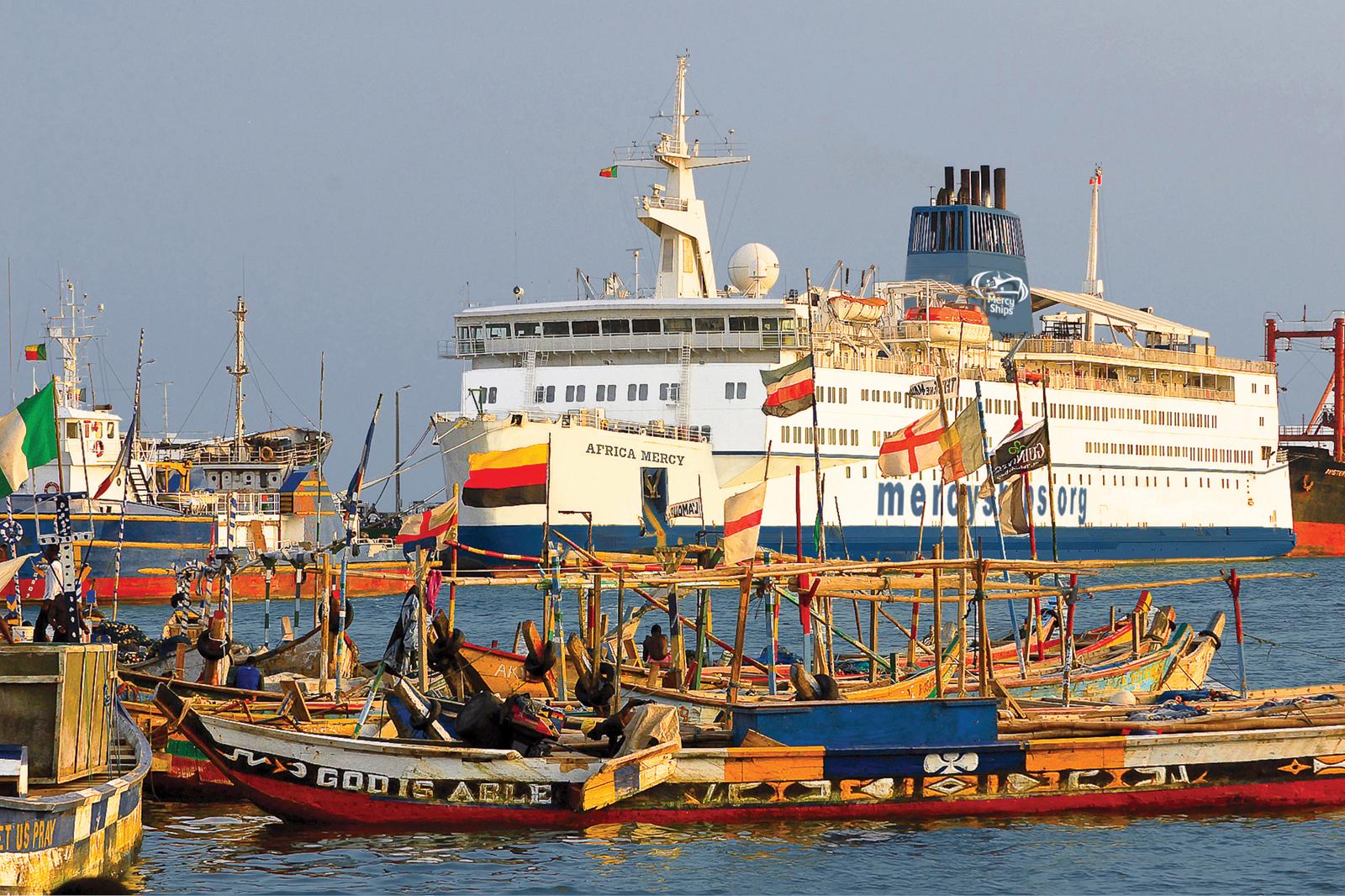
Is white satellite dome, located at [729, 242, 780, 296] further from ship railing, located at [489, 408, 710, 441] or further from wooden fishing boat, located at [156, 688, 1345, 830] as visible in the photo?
wooden fishing boat, located at [156, 688, 1345, 830]

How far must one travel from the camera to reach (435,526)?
1083 inches

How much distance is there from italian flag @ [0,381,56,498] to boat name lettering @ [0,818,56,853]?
8.83 meters

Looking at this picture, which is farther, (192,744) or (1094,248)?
(1094,248)

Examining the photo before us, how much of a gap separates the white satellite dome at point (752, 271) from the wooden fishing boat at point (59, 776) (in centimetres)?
4985

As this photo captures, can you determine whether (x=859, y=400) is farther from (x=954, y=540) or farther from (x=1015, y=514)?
(x=1015, y=514)

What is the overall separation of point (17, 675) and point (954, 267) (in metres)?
66.8

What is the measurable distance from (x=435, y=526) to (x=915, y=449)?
725 centimetres

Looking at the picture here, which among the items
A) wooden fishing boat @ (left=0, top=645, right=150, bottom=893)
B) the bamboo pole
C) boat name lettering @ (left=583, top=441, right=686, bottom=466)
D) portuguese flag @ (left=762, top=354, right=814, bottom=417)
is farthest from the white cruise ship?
wooden fishing boat @ (left=0, top=645, right=150, bottom=893)

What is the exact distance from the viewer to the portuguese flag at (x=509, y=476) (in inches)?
1716

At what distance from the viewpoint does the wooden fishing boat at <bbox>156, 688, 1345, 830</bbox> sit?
1831cm

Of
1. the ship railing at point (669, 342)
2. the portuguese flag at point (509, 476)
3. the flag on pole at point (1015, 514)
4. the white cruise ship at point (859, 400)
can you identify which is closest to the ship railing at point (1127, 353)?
the white cruise ship at point (859, 400)

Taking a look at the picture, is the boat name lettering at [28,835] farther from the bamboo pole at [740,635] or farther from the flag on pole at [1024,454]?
the flag on pole at [1024,454]

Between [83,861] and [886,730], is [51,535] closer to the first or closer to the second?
[83,861]

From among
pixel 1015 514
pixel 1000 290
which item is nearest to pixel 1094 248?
pixel 1000 290
